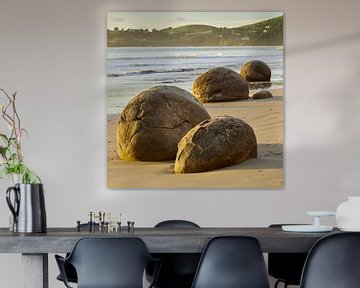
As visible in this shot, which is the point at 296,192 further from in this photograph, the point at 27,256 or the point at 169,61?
the point at 27,256

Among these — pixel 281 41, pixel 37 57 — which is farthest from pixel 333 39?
pixel 37 57

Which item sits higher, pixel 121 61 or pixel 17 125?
pixel 121 61

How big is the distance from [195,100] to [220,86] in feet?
0.75

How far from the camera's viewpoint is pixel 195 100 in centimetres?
584

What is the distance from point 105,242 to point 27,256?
430 mm

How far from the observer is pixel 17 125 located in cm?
582

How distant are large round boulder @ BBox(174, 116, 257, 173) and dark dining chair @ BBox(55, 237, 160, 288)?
2166 millimetres

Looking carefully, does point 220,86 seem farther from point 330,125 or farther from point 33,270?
point 33,270

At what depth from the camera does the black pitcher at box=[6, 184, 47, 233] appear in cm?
384

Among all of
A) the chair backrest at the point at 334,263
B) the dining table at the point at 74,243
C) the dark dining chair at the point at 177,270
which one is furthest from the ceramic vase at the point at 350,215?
the dark dining chair at the point at 177,270

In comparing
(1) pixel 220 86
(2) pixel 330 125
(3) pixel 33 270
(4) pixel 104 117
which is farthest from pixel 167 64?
(3) pixel 33 270

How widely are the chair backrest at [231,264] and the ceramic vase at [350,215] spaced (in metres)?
0.58

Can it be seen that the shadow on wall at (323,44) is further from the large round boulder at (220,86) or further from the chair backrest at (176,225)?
the chair backrest at (176,225)

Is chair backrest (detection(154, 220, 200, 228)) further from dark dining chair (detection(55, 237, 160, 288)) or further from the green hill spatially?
the green hill
